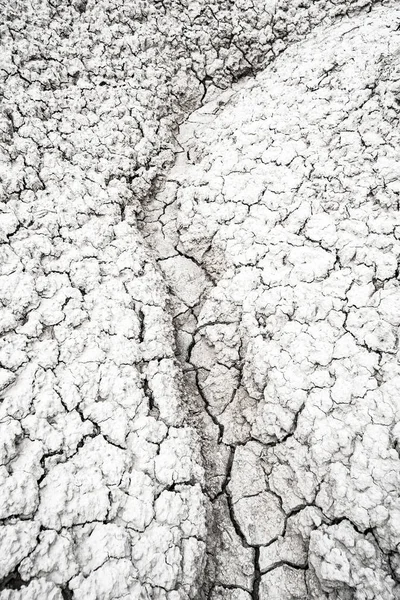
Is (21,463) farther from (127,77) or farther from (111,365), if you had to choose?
(127,77)

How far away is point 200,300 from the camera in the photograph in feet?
5.55

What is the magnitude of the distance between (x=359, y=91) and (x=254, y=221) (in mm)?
785

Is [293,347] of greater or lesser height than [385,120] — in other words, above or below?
below

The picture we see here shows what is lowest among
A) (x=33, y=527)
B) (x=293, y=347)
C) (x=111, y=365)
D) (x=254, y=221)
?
(x=33, y=527)

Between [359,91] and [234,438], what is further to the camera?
[359,91]

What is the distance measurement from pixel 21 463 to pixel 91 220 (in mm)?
982

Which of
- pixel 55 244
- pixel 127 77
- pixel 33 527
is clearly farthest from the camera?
pixel 127 77

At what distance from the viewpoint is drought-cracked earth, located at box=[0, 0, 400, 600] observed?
1.16 meters

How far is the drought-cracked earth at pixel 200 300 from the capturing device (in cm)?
116

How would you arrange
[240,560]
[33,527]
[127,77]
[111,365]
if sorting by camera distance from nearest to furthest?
1. [33,527]
2. [240,560]
3. [111,365]
4. [127,77]

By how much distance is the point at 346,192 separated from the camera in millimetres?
1621

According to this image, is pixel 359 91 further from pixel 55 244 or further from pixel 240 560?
pixel 240 560

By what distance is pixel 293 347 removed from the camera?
144cm

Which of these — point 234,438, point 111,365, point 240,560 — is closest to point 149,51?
point 111,365
